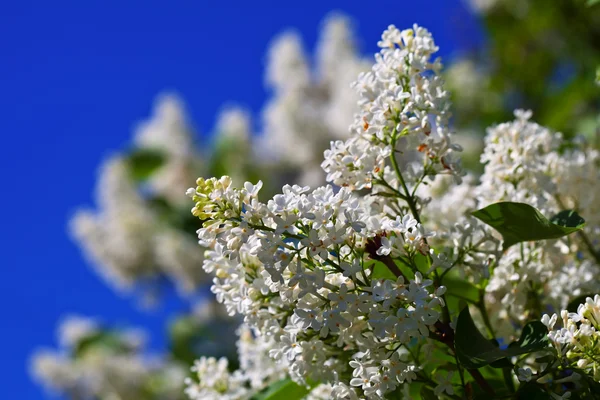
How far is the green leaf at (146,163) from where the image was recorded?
476 centimetres

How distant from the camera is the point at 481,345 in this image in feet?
2.70

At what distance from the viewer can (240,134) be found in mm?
4840

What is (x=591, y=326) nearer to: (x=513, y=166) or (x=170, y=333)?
(x=513, y=166)

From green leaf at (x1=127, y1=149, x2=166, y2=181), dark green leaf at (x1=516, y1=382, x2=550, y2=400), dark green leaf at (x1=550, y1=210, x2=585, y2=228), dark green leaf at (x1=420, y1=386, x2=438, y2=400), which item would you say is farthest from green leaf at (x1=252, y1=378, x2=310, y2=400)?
green leaf at (x1=127, y1=149, x2=166, y2=181)

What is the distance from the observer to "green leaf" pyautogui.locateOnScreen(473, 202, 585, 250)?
0.89 metres

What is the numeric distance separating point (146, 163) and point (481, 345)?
4.19 m

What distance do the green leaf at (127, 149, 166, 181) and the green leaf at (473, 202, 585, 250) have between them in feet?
13.1

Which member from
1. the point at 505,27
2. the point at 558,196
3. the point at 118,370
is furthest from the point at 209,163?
the point at 558,196

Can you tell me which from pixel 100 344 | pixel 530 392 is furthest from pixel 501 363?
pixel 100 344

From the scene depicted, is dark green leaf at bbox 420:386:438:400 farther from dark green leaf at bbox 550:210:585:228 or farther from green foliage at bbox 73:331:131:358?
green foliage at bbox 73:331:131:358

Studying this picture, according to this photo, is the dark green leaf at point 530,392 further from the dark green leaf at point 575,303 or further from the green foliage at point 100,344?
the green foliage at point 100,344

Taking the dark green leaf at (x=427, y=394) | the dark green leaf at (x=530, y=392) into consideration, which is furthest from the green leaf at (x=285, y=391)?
the dark green leaf at (x=530, y=392)

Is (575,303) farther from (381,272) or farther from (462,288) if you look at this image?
(381,272)

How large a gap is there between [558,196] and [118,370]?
412 cm
